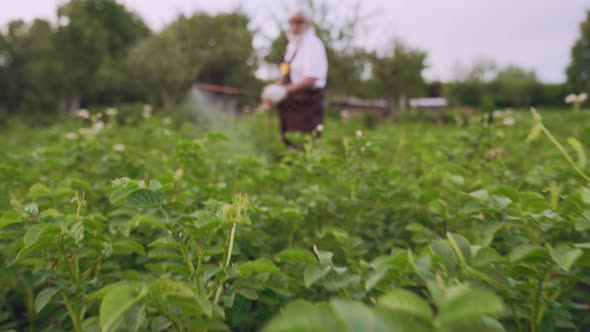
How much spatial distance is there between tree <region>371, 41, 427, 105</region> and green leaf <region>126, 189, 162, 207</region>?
19.8 m

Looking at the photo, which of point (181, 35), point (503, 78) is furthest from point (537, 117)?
point (503, 78)

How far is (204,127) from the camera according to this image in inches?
357

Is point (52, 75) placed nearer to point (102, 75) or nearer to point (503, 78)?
point (102, 75)

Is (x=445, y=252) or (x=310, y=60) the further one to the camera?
(x=310, y=60)

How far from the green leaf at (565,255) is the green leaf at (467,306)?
0.33m

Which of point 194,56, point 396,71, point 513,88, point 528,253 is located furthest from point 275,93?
point 513,88

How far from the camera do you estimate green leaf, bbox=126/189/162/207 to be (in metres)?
0.87

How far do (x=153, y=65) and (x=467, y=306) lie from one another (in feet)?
66.6

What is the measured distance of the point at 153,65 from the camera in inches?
752

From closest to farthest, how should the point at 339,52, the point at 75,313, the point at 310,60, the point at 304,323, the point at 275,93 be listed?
the point at 304,323 → the point at 75,313 → the point at 310,60 → the point at 275,93 → the point at 339,52

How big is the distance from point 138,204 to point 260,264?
282mm

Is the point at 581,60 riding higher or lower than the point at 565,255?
higher

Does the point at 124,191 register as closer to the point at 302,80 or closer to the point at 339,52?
the point at 302,80

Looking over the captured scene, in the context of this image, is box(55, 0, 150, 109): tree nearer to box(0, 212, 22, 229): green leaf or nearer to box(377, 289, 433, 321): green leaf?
box(0, 212, 22, 229): green leaf
